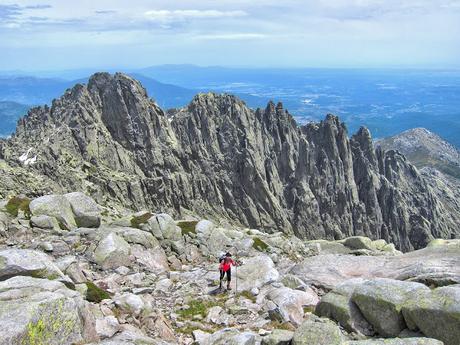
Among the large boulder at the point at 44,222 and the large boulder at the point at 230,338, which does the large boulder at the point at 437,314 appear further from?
the large boulder at the point at 44,222

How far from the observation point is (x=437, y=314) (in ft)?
68.2

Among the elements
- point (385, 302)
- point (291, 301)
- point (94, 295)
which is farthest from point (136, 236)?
point (385, 302)

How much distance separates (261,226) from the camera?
180125 millimetres

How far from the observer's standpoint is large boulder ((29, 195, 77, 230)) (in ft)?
145

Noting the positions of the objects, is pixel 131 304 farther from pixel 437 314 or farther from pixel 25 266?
pixel 437 314

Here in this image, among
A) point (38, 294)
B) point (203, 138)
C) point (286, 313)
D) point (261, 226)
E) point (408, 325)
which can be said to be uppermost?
point (38, 294)

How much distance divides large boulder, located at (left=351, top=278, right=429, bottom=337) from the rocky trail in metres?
0.05

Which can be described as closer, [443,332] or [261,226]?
[443,332]

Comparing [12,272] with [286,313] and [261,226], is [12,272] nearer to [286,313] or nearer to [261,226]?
[286,313]

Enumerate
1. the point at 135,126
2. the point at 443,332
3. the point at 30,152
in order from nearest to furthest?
the point at 443,332
the point at 30,152
the point at 135,126

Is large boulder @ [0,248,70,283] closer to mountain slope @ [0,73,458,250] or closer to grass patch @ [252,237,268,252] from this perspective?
grass patch @ [252,237,268,252]

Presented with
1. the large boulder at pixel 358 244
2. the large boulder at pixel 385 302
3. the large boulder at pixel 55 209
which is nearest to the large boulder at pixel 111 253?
the large boulder at pixel 55 209

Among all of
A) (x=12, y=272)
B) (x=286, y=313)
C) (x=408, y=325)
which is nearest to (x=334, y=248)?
(x=286, y=313)

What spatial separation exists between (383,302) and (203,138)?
173 meters
